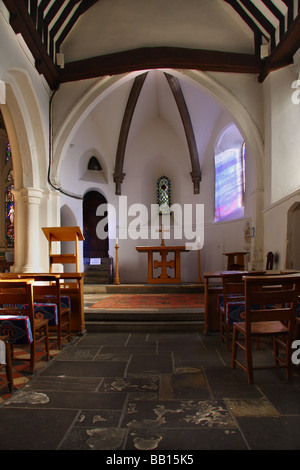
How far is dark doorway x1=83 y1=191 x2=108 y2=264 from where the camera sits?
37.4ft

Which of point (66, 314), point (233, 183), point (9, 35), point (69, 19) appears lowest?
point (66, 314)

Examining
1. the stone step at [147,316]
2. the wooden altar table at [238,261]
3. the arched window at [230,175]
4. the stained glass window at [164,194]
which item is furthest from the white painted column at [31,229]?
the arched window at [230,175]

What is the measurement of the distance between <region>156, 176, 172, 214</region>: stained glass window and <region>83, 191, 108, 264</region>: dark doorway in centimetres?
209

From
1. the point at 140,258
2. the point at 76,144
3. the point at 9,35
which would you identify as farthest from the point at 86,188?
the point at 9,35

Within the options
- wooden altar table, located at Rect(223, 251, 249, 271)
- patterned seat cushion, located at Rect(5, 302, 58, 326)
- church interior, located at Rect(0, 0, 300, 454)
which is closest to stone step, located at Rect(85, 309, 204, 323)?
church interior, located at Rect(0, 0, 300, 454)

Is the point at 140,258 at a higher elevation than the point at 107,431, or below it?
higher

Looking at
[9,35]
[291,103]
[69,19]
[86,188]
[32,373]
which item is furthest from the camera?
[86,188]

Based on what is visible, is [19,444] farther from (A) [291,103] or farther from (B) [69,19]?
(B) [69,19]

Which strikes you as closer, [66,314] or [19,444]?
[19,444]

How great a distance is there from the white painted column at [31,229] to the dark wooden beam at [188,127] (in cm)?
532

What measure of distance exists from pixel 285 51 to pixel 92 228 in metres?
7.96
